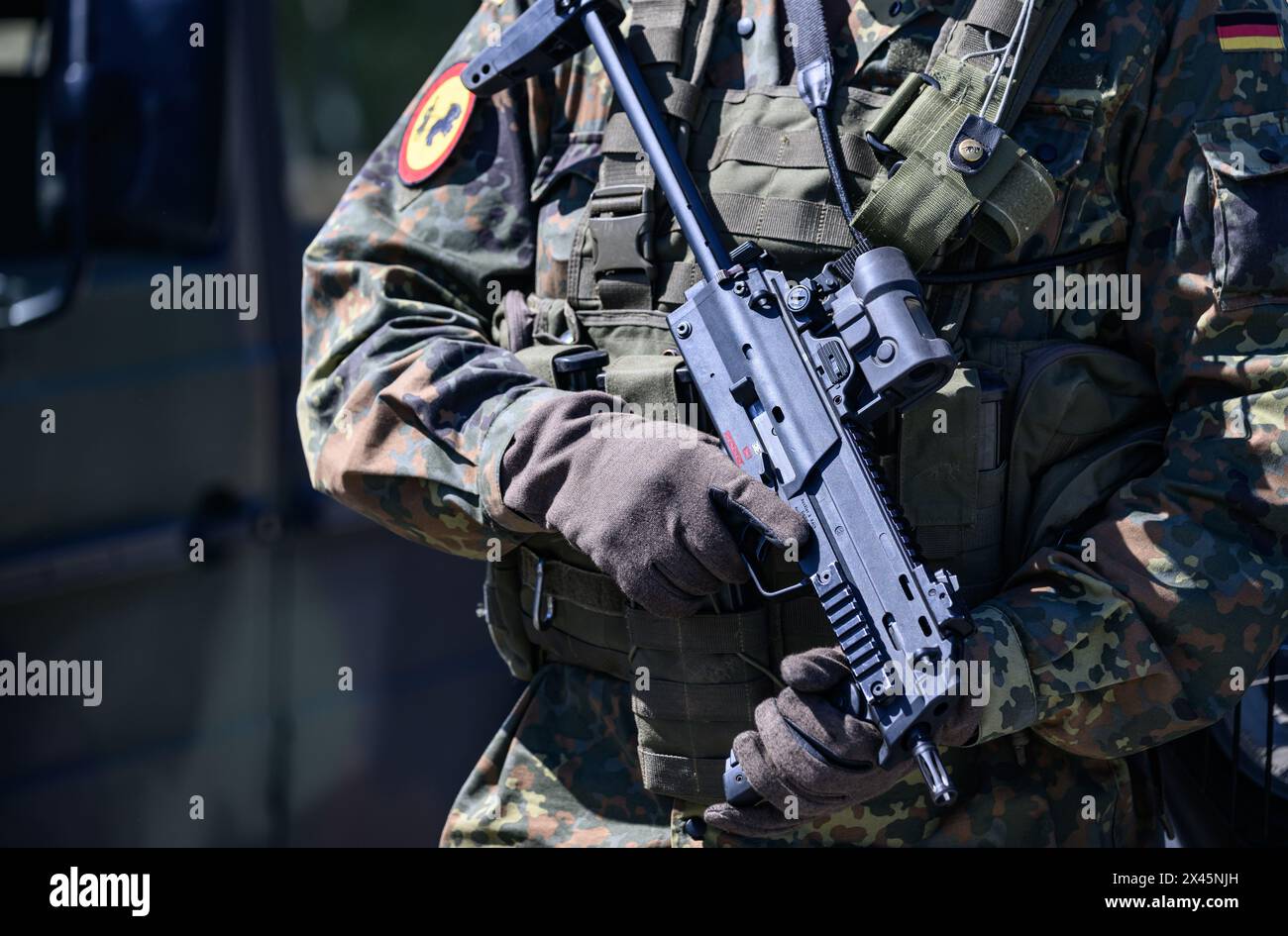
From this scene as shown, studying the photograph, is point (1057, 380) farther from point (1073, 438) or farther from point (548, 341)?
point (548, 341)

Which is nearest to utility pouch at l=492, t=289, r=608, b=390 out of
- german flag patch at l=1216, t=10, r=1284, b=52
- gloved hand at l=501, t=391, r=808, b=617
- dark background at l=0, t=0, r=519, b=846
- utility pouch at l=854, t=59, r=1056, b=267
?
gloved hand at l=501, t=391, r=808, b=617

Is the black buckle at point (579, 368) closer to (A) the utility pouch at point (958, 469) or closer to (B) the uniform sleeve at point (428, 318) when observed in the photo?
(B) the uniform sleeve at point (428, 318)

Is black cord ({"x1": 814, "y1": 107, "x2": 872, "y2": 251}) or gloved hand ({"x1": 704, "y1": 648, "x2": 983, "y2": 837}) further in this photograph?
black cord ({"x1": 814, "y1": 107, "x2": 872, "y2": 251})

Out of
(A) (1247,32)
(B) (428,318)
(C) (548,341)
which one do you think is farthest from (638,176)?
(A) (1247,32)

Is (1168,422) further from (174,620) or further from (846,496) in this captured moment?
(174,620)

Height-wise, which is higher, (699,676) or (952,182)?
(952,182)

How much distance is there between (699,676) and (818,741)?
0.22 m

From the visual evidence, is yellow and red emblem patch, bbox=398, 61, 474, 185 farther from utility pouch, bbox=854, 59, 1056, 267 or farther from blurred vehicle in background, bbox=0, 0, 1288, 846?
blurred vehicle in background, bbox=0, 0, 1288, 846

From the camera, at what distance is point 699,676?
175 cm

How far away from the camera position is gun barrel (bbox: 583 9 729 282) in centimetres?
170

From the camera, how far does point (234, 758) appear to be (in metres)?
3.08

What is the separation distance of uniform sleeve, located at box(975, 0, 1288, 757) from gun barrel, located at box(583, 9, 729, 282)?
52 centimetres

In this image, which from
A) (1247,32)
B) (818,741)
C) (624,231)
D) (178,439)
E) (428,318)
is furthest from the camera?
(178,439)
